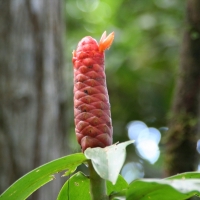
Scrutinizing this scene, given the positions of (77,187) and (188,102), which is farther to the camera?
(188,102)

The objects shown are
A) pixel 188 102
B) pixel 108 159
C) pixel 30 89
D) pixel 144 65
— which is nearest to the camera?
pixel 108 159

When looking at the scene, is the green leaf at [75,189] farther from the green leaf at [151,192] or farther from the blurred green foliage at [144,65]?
the blurred green foliage at [144,65]

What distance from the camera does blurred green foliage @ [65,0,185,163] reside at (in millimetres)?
2447

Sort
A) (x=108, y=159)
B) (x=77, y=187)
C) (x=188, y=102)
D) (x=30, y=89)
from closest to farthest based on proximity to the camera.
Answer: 1. (x=108, y=159)
2. (x=77, y=187)
3. (x=188, y=102)
4. (x=30, y=89)

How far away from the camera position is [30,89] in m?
1.68

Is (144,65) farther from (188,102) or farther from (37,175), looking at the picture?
(37,175)

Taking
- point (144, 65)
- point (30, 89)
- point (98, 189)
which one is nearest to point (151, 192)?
point (98, 189)

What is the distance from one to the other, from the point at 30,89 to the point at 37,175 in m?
1.13

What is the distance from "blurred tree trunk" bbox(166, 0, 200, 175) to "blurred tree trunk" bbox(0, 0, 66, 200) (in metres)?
0.49

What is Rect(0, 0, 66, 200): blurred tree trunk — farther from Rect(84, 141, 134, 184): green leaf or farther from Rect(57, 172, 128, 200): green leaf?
Rect(84, 141, 134, 184): green leaf

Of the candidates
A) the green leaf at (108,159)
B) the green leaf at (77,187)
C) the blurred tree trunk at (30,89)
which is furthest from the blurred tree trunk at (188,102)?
the green leaf at (108,159)

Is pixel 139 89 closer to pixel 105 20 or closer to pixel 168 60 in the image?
pixel 168 60

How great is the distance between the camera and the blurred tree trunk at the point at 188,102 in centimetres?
138

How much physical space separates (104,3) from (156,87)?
105 cm
